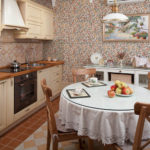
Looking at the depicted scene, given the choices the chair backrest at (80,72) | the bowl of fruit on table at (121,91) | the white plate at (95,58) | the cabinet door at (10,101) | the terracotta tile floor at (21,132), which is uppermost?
the white plate at (95,58)

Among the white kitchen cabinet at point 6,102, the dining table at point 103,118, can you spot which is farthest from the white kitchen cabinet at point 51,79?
the dining table at point 103,118

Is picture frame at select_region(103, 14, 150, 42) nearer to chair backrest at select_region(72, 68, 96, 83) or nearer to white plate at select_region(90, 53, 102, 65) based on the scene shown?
white plate at select_region(90, 53, 102, 65)

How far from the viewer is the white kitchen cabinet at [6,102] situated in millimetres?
2654

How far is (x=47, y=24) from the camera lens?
457 cm

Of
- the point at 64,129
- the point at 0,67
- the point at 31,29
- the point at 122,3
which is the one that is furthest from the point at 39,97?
Result: the point at 122,3

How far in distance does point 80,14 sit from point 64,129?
356 cm

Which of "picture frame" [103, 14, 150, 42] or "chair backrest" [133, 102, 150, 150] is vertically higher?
"picture frame" [103, 14, 150, 42]

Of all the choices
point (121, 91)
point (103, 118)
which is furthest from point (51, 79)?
point (103, 118)

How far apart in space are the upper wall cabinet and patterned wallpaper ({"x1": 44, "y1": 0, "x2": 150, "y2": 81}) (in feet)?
1.19

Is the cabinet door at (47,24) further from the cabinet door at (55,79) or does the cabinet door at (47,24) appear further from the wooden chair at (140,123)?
the wooden chair at (140,123)

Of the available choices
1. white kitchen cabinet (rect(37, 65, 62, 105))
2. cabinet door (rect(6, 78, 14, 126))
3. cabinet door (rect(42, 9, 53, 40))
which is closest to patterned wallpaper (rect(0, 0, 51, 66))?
cabinet door (rect(42, 9, 53, 40))

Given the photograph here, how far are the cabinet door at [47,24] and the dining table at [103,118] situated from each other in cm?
293

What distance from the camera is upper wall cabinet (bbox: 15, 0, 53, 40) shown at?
358cm

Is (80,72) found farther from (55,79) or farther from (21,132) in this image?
(55,79)
